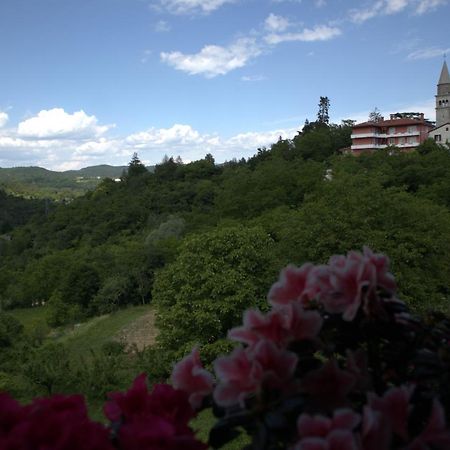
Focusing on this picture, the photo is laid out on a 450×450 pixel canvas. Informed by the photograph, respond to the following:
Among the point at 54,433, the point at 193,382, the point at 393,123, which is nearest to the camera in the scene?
the point at 54,433

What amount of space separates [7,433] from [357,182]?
19.8 metres

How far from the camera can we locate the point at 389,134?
216 feet

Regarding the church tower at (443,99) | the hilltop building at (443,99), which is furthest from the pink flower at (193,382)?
the church tower at (443,99)

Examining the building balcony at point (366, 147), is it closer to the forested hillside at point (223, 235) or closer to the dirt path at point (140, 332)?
the forested hillside at point (223, 235)

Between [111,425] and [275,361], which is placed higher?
[275,361]

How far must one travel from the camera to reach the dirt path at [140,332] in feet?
91.0

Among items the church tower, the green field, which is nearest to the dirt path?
the green field

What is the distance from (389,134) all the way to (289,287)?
67.8 metres

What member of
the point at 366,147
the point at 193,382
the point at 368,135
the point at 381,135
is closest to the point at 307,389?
the point at 193,382

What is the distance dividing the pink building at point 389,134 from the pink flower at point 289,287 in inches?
2518

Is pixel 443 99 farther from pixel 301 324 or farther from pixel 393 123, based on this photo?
pixel 301 324

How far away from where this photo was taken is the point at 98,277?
145 ft

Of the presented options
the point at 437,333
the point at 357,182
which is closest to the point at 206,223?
the point at 357,182

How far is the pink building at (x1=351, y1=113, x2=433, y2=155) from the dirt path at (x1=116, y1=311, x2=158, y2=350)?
1569 inches
